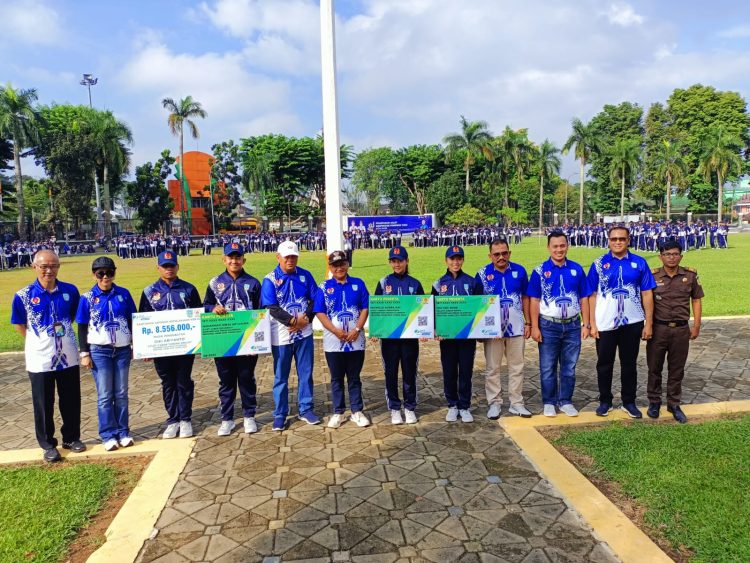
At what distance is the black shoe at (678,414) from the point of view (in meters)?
4.95

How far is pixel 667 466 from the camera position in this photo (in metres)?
3.97

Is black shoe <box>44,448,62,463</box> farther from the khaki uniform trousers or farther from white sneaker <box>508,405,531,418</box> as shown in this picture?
white sneaker <box>508,405,531,418</box>

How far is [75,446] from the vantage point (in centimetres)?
466

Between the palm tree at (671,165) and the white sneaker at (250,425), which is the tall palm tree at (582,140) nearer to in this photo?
the palm tree at (671,165)

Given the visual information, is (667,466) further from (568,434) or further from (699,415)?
(699,415)

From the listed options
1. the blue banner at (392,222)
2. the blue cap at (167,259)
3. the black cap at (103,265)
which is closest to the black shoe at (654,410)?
the blue cap at (167,259)

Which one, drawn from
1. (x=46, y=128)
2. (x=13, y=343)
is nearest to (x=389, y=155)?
(x=46, y=128)

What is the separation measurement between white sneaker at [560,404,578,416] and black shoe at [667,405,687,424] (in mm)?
854

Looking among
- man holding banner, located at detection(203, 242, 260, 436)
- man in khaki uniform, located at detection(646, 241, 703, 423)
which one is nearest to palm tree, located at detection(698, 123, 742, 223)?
man in khaki uniform, located at detection(646, 241, 703, 423)

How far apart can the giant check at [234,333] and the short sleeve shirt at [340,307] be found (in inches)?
20.9

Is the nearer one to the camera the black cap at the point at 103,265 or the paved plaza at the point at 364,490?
the paved plaza at the point at 364,490

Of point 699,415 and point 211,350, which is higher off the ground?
point 211,350

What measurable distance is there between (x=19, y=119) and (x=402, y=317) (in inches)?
1570

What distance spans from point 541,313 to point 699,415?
1827 millimetres
